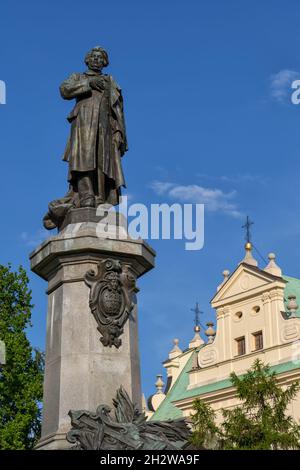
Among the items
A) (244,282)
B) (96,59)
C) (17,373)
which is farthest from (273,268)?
(96,59)

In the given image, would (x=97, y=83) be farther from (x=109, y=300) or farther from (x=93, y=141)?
(x=109, y=300)

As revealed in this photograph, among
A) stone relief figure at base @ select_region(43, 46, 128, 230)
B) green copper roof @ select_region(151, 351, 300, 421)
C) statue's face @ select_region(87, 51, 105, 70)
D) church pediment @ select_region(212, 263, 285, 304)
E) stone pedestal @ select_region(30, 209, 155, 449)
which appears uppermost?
church pediment @ select_region(212, 263, 285, 304)

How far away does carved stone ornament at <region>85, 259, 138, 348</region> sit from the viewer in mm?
9453

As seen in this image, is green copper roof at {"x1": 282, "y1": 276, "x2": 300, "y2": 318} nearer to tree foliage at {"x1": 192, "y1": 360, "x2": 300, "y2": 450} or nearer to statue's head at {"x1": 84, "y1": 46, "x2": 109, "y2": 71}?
tree foliage at {"x1": 192, "y1": 360, "x2": 300, "y2": 450}

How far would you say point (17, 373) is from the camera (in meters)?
28.5

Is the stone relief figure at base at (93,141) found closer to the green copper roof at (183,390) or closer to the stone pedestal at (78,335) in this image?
the stone pedestal at (78,335)

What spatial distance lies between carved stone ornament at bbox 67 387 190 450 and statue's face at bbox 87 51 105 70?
378 cm

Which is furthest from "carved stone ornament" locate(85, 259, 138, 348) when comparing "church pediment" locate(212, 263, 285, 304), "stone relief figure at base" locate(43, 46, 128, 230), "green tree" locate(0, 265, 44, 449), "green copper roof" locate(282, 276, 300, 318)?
"green copper roof" locate(282, 276, 300, 318)

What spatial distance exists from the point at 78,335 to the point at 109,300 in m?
0.48

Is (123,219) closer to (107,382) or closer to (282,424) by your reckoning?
(107,382)

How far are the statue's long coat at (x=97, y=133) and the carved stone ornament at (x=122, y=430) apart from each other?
2.47 metres
